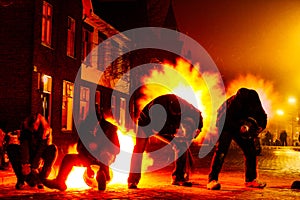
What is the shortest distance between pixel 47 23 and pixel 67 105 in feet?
13.7

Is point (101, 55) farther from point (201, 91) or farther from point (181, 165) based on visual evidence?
point (181, 165)

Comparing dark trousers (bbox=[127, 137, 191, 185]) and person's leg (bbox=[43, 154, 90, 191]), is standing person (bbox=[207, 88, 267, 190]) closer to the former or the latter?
dark trousers (bbox=[127, 137, 191, 185])

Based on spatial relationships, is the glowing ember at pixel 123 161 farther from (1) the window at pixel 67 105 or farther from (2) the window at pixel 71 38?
(2) the window at pixel 71 38

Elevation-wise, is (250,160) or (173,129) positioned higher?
(173,129)

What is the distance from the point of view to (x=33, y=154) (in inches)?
421

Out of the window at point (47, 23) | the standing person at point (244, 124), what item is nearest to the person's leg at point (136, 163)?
the standing person at point (244, 124)

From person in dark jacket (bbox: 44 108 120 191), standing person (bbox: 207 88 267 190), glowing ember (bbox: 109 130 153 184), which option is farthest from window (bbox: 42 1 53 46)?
standing person (bbox: 207 88 267 190)

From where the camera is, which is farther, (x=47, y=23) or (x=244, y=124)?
(x=47, y=23)

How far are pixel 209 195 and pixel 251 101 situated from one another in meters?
2.43

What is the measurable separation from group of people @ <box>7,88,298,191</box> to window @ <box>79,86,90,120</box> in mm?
14946

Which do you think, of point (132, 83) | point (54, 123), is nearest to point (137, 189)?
point (54, 123)

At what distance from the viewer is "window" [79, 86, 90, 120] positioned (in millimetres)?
26016

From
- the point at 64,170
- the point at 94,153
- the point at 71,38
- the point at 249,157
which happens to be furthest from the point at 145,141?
the point at 71,38

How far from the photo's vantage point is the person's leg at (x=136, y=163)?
1070 cm
